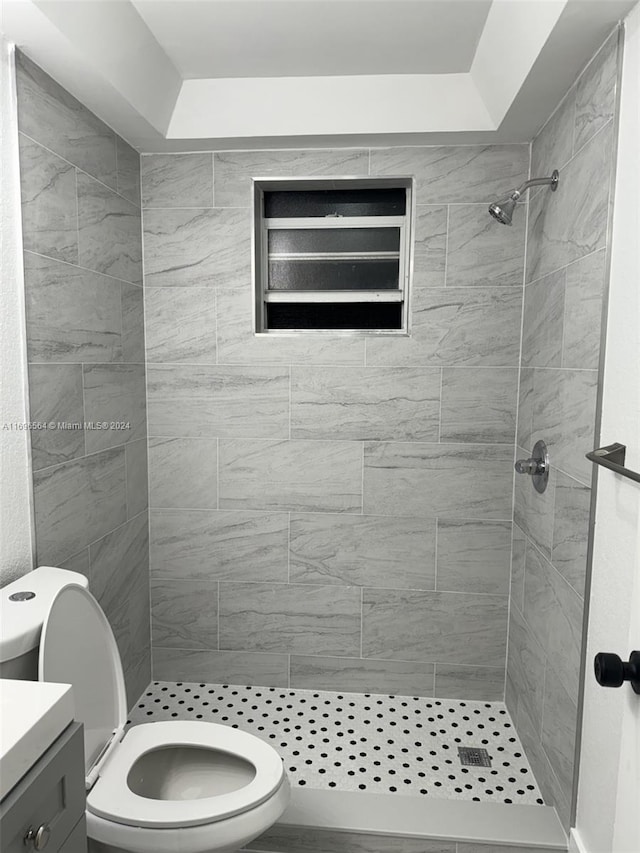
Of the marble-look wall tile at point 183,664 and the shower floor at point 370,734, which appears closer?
the shower floor at point 370,734

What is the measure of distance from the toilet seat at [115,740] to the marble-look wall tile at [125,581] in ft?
1.47

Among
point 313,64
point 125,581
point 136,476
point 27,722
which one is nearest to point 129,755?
point 27,722

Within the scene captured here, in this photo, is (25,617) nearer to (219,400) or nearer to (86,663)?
(86,663)

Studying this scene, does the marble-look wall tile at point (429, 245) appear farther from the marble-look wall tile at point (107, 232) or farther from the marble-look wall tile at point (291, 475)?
the marble-look wall tile at point (107, 232)

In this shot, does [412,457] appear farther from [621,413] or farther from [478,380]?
[621,413]

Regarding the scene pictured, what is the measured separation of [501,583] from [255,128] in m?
2.00

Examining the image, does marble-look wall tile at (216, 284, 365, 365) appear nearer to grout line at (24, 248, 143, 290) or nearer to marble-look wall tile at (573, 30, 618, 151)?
grout line at (24, 248, 143, 290)

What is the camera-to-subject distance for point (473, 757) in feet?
6.89

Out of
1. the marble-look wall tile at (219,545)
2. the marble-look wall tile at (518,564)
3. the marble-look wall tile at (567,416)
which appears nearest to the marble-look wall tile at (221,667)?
the marble-look wall tile at (219,545)

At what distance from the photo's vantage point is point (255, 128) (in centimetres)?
215

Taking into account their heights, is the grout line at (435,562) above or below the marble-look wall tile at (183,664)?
above

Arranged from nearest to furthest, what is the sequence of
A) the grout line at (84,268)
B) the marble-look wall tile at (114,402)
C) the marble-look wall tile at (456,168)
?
1. the grout line at (84,268)
2. the marble-look wall tile at (114,402)
3. the marble-look wall tile at (456,168)

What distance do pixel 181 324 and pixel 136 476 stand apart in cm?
64

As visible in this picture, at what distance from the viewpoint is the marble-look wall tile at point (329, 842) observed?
1735 mm
